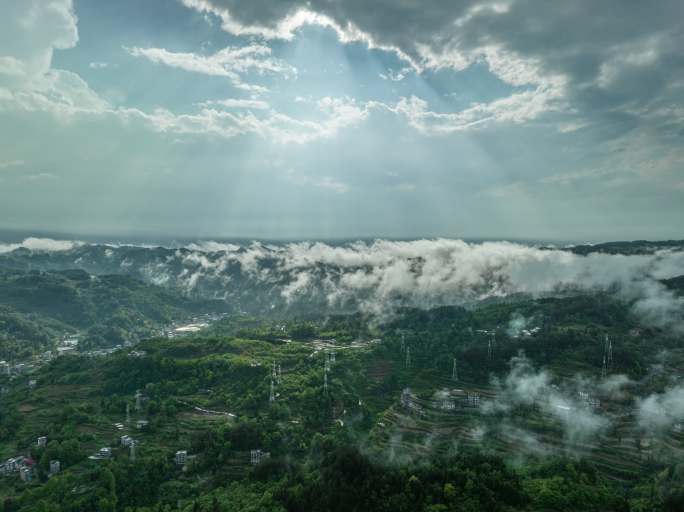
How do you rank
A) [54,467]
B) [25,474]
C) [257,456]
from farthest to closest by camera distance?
[257,456] < [54,467] < [25,474]

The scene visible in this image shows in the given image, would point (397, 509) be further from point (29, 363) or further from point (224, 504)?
point (29, 363)

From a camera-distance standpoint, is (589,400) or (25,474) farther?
(589,400)

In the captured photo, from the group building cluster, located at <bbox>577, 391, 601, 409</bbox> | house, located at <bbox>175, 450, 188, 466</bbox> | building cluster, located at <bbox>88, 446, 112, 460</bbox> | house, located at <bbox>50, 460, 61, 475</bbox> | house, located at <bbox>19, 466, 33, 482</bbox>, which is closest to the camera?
house, located at <bbox>19, 466, 33, 482</bbox>

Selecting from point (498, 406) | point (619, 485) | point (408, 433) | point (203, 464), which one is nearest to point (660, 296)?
point (498, 406)

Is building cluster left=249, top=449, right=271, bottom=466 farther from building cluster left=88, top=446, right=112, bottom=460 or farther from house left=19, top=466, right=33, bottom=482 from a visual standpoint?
house left=19, top=466, right=33, bottom=482

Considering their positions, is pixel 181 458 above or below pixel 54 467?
above

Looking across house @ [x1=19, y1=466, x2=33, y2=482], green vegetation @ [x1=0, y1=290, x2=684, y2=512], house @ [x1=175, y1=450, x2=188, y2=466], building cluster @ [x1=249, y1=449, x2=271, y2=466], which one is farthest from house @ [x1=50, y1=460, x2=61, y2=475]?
building cluster @ [x1=249, y1=449, x2=271, y2=466]

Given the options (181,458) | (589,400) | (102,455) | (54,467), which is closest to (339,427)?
(181,458)

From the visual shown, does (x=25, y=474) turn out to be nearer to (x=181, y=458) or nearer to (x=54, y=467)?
(x=54, y=467)

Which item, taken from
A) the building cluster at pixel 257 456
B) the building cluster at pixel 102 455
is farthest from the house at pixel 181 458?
the building cluster at pixel 102 455

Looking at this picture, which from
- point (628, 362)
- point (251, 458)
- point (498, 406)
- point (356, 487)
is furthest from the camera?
point (628, 362)

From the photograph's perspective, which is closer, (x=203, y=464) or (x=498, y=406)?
(x=203, y=464)
